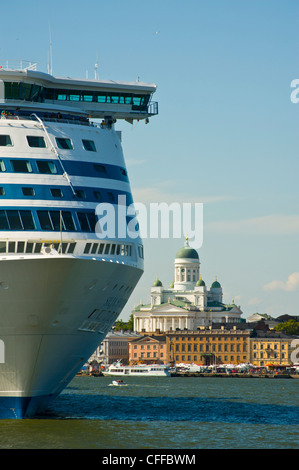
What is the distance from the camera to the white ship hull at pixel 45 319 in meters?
40.7

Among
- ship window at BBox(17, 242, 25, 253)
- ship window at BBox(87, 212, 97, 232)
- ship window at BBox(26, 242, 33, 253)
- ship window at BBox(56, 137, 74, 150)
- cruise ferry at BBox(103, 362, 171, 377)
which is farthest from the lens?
cruise ferry at BBox(103, 362, 171, 377)

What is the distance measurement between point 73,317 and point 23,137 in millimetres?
8420

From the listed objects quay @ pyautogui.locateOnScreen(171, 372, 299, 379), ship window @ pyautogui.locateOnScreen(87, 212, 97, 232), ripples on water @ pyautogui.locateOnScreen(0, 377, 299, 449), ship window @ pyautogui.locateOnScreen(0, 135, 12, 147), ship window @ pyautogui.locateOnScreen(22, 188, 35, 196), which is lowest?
ripples on water @ pyautogui.locateOnScreen(0, 377, 299, 449)

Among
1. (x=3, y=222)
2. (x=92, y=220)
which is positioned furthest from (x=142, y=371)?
(x=3, y=222)

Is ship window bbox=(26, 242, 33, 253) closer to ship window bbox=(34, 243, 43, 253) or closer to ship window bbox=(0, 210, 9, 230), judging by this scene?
ship window bbox=(34, 243, 43, 253)

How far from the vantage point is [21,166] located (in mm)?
43656

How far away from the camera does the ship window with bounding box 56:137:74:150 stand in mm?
45469

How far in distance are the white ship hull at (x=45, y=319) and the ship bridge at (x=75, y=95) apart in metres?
10.2

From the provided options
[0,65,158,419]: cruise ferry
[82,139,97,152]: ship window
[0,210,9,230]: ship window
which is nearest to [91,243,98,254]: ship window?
[0,65,158,419]: cruise ferry

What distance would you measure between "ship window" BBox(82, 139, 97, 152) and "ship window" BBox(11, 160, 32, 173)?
3716 millimetres

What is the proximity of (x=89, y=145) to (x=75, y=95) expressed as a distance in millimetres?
6411

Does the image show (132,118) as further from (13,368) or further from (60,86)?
(13,368)
